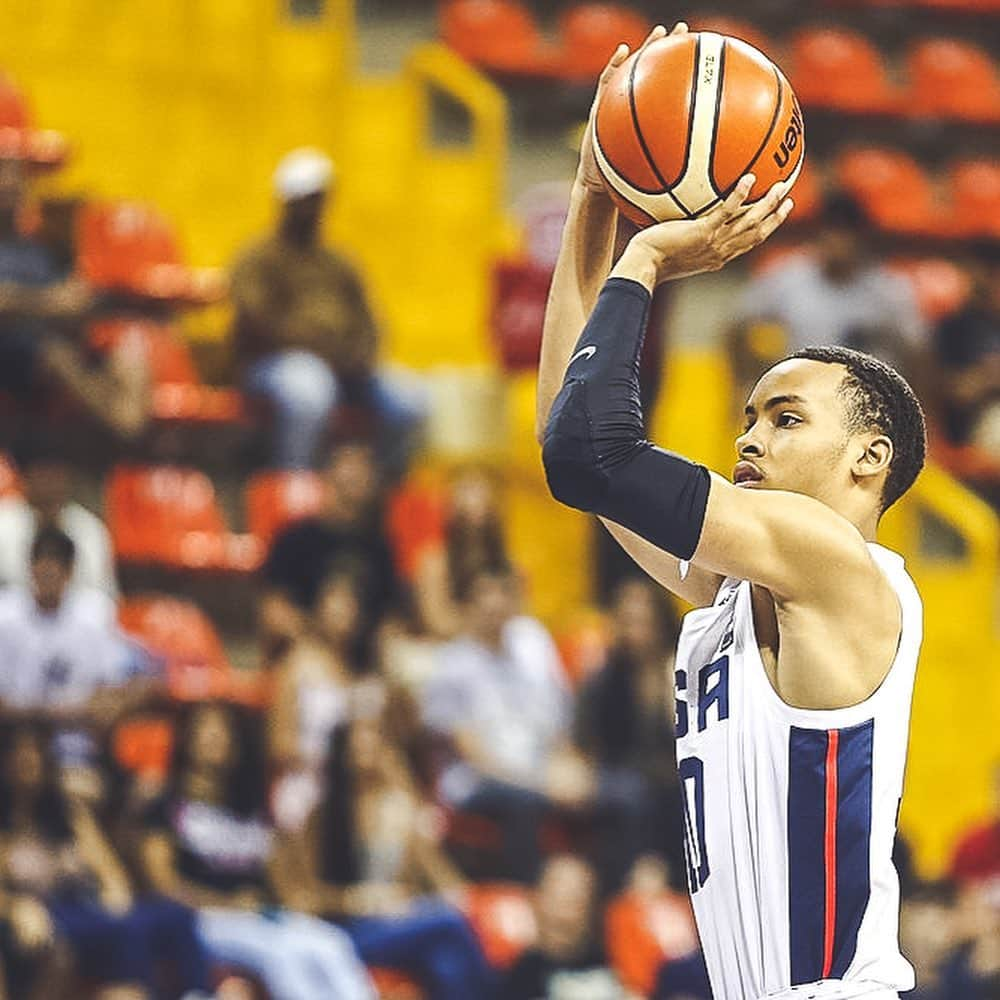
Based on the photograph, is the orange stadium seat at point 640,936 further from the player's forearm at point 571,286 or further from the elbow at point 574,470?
the elbow at point 574,470


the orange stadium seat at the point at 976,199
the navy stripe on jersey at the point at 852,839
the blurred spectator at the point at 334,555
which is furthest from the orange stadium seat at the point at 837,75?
the navy stripe on jersey at the point at 852,839

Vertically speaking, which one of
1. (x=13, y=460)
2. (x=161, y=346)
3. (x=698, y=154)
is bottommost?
(x=698, y=154)

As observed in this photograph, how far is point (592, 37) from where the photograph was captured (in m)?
12.6

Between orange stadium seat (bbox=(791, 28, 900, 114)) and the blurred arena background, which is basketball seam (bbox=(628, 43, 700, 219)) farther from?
orange stadium seat (bbox=(791, 28, 900, 114))

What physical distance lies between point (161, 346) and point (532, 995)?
137 inches

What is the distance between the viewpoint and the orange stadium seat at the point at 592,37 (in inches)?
489

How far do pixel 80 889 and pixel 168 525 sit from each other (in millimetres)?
2389

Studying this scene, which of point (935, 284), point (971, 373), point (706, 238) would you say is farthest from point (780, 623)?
point (935, 284)

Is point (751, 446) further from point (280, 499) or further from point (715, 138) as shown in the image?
point (280, 499)

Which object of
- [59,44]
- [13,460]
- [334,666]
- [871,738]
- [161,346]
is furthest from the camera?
[59,44]

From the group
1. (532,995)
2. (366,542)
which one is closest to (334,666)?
(366,542)

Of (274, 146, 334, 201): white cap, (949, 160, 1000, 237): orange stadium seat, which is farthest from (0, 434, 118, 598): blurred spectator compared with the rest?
(949, 160, 1000, 237): orange stadium seat

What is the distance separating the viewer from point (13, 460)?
915cm

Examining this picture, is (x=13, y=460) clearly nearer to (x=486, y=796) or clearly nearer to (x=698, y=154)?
(x=486, y=796)
